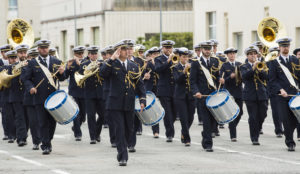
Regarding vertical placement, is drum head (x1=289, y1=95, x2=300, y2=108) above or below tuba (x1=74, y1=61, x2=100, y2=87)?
below

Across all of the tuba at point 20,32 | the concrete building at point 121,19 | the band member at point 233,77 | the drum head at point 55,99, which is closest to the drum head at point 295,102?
the band member at point 233,77

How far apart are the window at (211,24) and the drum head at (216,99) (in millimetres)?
29333

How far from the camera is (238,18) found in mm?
40281

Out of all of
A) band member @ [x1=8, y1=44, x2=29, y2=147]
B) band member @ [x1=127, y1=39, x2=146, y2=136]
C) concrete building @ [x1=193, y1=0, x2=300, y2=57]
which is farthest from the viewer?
concrete building @ [x1=193, y1=0, x2=300, y2=57]

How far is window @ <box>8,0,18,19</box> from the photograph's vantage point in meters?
92.0

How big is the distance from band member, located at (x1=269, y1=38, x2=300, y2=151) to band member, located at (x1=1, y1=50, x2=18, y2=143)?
5605 mm

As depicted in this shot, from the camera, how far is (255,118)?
16391 millimetres

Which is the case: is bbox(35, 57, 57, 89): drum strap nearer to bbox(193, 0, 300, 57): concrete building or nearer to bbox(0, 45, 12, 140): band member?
bbox(0, 45, 12, 140): band member

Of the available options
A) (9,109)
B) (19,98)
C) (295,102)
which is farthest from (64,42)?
(295,102)

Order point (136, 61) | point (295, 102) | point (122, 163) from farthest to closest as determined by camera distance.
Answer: point (136, 61) < point (295, 102) < point (122, 163)

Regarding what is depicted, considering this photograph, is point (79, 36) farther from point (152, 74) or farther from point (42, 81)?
point (42, 81)

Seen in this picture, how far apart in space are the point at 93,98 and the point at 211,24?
1110 inches

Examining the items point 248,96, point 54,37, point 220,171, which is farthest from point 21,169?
point 54,37

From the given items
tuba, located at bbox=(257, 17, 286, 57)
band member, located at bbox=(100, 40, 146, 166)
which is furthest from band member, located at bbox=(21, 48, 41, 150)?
tuba, located at bbox=(257, 17, 286, 57)
